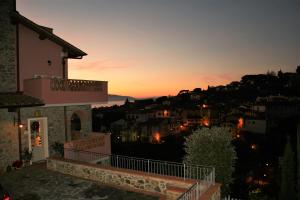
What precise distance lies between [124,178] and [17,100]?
7.66m

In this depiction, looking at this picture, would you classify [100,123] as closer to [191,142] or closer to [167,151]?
[167,151]

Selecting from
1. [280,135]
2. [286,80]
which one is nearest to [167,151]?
[280,135]

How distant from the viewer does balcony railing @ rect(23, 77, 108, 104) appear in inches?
599

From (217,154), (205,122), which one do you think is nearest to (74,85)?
(217,154)

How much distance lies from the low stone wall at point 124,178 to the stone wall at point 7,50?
5.30m

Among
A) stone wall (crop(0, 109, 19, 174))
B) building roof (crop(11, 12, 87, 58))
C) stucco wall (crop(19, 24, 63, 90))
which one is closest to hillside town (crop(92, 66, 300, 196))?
building roof (crop(11, 12, 87, 58))

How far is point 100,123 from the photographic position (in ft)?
324

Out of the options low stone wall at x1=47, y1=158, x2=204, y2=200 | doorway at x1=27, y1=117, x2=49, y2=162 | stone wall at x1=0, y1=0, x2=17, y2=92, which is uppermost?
stone wall at x1=0, y1=0, x2=17, y2=92

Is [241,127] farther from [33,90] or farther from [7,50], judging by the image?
[7,50]

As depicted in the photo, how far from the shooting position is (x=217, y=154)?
14.2 meters

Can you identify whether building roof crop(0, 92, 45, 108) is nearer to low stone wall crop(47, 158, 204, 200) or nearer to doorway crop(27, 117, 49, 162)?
doorway crop(27, 117, 49, 162)

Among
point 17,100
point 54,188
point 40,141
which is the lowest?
point 54,188

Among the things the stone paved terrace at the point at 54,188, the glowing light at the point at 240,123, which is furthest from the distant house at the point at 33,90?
the glowing light at the point at 240,123

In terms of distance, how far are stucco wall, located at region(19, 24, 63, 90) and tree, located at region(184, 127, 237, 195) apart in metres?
11.5
